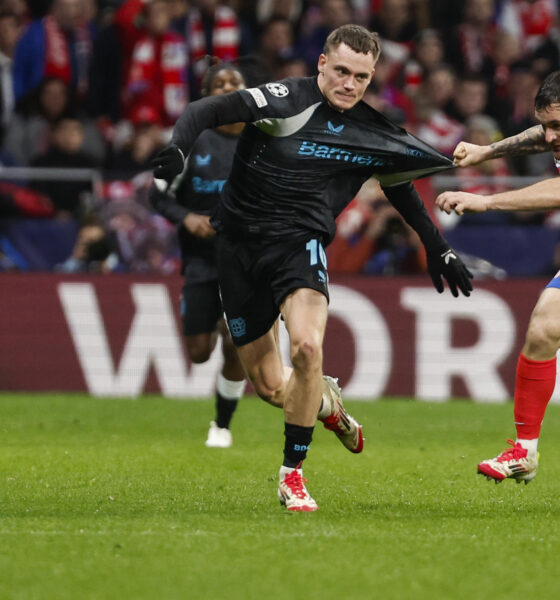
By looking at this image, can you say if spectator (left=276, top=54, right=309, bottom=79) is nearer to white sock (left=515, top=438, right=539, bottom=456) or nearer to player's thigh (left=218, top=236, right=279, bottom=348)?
player's thigh (left=218, top=236, right=279, bottom=348)

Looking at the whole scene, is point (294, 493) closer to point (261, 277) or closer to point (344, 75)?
point (261, 277)

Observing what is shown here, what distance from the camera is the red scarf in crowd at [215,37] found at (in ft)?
48.1

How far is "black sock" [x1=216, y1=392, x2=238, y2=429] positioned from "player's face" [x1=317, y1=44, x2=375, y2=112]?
10.4ft

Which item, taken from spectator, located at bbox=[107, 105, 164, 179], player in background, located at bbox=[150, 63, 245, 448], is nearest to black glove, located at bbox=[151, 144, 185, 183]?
player in background, located at bbox=[150, 63, 245, 448]

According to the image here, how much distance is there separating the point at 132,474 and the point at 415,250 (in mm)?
5667

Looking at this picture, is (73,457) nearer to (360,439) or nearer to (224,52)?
(360,439)

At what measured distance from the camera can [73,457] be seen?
8414mm

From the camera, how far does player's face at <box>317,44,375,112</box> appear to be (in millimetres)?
6309

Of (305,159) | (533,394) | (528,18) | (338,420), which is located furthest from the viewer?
(528,18)

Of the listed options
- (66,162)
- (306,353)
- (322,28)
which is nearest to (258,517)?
(306,353)

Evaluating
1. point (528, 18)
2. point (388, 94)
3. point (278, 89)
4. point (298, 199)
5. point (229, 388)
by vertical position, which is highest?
point (278, 89)

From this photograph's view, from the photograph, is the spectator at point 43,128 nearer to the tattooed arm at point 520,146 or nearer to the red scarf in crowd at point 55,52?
the red scarf in crowd at point 55,52

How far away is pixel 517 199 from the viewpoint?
255 inches

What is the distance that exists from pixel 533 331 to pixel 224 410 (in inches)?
123
